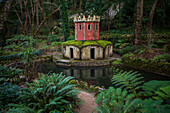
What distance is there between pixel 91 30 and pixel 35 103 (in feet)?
46.5

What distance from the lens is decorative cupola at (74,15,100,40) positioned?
55.8 ft

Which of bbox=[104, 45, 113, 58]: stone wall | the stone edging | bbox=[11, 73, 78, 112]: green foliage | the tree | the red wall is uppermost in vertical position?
the tree

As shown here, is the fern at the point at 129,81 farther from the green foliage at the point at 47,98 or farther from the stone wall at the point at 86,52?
the stone wall at the point at 86,52

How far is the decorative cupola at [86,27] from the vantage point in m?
17.0

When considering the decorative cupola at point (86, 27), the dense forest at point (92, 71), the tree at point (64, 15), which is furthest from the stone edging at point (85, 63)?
the tree at point (64, 15)

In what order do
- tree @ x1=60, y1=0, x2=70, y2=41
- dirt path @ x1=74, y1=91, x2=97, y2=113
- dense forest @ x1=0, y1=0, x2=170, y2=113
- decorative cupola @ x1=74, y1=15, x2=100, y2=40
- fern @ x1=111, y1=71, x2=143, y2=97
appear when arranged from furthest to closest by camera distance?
tree @ x1=60, y1=0, x2=70, y2=41 < decorative cupola @ x1=74, y1=15, x2=100, y2=40 < dirt path @ x1=74, y1=91, x2=97, y2=113 < dense forest @ x1=0, y1=0, x2=170, y2=113 < fern @ x1=111, y1=71, x2=143, y2=97

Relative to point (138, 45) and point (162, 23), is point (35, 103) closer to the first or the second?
point (138, 45)

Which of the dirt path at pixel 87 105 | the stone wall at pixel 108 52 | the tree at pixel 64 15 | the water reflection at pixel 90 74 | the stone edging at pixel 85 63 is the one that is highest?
the tree at pixel 64 15

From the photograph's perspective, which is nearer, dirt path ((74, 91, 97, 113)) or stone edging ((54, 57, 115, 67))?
dirt path ((74, 91, 97, 113))

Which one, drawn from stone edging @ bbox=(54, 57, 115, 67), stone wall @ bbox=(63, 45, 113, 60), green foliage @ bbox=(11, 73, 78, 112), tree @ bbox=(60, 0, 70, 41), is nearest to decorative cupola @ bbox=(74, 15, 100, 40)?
stone wall @ bbox=(63, 45, 113, 60)

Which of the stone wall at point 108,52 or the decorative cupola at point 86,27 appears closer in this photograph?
the stone wall at point 108,52

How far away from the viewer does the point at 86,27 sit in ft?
56.1

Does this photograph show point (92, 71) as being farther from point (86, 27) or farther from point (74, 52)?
point (86, 27)

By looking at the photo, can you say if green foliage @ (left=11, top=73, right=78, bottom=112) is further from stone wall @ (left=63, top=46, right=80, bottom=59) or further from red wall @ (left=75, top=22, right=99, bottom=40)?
red wall @ (left=75, top=22, right=99, bottom=40)
